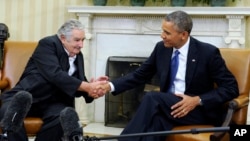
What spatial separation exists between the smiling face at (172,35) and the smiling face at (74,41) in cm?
51

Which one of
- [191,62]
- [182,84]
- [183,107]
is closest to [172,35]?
[191,62]

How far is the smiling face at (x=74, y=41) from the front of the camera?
7.07ft

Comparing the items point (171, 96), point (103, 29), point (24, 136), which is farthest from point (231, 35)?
point (24, 136)

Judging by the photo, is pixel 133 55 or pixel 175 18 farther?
pixel 133 55

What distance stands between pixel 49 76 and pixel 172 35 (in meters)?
0.77

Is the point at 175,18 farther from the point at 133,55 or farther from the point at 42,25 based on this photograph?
the point at 42,25

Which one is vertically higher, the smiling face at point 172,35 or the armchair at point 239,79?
the smiling face at point 172,35

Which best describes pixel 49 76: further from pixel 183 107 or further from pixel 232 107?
pixel 232 107

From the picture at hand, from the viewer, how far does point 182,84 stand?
2143 mm

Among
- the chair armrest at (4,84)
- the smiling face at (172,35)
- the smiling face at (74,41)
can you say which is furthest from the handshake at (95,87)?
the chair armrest at (4,84)

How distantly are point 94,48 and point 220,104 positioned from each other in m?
1.90

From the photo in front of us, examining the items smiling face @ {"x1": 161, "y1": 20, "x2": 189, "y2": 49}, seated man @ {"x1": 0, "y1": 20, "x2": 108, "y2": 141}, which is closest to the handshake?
seated man @ {"x1": 0, "y1": 20, "x2": 108, "y2": 141}

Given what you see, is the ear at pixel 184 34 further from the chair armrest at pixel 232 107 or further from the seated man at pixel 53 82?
the seated man at pixel 53 82

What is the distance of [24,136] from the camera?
6.56 feet
